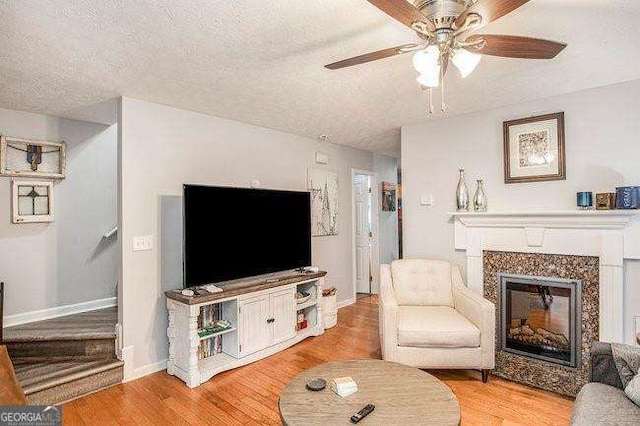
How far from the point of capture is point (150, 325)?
9.56ft

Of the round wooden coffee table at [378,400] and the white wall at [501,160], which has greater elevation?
the white wall at [501,160]

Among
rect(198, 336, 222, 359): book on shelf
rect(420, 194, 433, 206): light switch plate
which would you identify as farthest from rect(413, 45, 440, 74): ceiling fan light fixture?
rect(198, 336, 222, 359): book on shelf

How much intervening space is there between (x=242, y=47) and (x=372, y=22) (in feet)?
2.52

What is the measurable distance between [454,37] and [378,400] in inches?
67.4

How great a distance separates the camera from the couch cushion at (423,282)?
3.23 metres

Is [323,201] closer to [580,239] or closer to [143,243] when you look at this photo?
[143,243]

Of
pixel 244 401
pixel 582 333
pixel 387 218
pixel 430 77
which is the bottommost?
pixel 244 401

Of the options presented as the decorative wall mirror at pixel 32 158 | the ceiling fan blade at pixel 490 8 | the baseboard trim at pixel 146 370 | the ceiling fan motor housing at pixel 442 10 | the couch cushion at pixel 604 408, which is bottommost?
the baseboard trim at pixel 146 370

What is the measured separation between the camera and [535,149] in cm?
299

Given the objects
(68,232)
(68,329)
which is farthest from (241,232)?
(68,232)

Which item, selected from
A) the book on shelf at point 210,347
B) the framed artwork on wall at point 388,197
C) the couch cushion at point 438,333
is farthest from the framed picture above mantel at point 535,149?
the book on shelf at point 210,347

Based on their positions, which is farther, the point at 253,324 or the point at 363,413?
the point at 253,324

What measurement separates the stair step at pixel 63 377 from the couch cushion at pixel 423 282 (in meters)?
2.51

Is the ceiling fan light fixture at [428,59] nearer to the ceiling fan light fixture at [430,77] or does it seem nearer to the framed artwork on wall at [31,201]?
the ceiling fan light fixture at [430,77]
